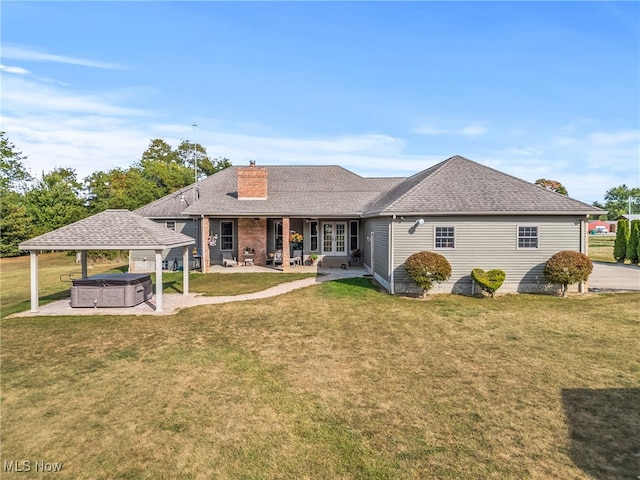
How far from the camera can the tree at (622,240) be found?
2278 cm

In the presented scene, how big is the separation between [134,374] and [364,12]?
14.5 meters

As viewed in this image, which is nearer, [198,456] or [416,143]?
[198,456]

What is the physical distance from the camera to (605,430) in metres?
4.45

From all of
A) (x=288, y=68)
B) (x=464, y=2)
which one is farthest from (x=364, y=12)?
(x=288, y=68)

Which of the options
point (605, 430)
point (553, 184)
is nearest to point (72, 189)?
point (605, 430)

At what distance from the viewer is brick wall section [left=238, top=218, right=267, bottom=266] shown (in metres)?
20.2

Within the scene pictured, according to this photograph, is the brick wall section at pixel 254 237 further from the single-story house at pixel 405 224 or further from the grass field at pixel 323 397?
the grass field at pixel 323 397

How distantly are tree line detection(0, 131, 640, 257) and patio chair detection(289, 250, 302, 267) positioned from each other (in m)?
9.95

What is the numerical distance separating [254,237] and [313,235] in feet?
11.8

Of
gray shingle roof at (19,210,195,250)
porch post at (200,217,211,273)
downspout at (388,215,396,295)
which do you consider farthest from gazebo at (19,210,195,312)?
downspout at (388,215,396,295)

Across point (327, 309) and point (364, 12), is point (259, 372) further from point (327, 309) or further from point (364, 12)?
point (364, 12)

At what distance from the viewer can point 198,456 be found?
13.1ft

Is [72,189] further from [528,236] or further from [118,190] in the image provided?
[528,236]

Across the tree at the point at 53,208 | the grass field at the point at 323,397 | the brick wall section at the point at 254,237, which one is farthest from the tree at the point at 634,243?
the tree at the point at 53,208
